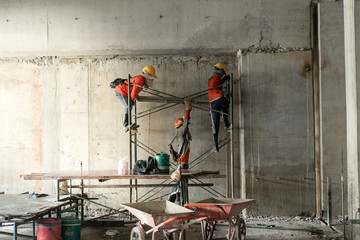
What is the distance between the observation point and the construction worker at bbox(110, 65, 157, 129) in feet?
→ 29.1

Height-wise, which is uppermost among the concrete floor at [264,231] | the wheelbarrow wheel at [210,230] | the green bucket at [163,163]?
the green bucket at [163,163]

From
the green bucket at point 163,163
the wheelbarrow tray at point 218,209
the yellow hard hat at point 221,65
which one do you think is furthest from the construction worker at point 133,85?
the wheelbarrow tray at point 218,209

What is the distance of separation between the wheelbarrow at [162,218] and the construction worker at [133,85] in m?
2.95

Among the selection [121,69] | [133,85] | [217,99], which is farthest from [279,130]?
[121,69]

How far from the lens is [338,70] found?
9.40m

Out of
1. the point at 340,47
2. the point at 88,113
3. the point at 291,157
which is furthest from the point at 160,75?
the point at 340,47

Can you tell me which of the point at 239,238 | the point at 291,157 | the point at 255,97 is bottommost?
the point at 239,238

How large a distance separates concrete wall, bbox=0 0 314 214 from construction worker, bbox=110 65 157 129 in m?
0.76

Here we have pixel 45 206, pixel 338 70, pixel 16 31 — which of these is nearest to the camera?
pixel 45 206

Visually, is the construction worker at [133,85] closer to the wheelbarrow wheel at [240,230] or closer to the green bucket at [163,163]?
the green bucket at [163,163]

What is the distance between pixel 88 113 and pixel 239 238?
194 inches

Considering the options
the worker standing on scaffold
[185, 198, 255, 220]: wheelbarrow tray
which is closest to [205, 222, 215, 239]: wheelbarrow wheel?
[185, 198, 255, 220]: wheelbarrow tray

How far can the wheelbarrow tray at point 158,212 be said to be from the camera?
18.8 feet

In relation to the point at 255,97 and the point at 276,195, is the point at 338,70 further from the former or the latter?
the point at 276,195
